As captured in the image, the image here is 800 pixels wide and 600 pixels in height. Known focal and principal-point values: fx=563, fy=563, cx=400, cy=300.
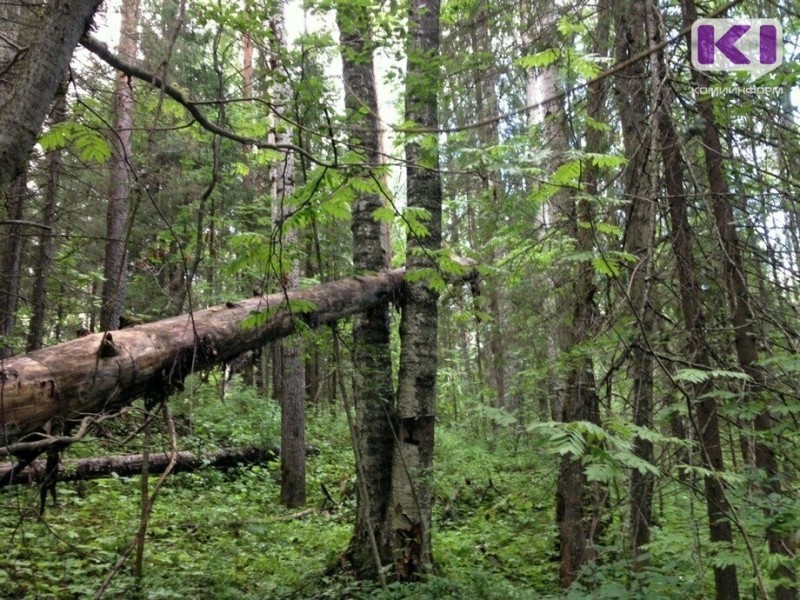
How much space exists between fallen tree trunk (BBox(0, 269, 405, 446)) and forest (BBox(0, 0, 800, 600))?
A: 2 cm

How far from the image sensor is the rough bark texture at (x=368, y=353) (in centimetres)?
529

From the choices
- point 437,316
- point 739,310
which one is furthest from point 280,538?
point 739,310

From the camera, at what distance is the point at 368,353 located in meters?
6.07

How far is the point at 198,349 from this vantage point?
445 centimetres

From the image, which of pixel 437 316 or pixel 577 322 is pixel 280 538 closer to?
pixel 437 316

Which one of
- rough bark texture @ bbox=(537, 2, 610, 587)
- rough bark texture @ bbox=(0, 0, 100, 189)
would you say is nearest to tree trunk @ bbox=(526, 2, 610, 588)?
rough bark texture @ bbox=(537, 2, 610, 587)

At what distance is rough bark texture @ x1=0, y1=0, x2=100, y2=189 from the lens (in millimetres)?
2680

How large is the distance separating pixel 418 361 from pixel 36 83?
3985mm

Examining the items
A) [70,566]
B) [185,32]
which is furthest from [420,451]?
[185,32]

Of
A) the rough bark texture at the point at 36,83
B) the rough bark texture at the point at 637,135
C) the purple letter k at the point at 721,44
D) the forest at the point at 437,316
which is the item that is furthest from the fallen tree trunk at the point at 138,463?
the purple letter k at the point at 721,44

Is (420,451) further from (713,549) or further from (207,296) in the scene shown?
(207,296)

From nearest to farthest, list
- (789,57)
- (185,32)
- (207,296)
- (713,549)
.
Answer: (713,549), (789,57), (185,32), (207,296)

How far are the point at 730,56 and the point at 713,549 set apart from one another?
3.25 metres

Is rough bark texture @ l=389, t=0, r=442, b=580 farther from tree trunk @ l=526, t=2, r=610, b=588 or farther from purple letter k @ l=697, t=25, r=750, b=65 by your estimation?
purple letter k @ l=697, t=25, r=750, b=65
